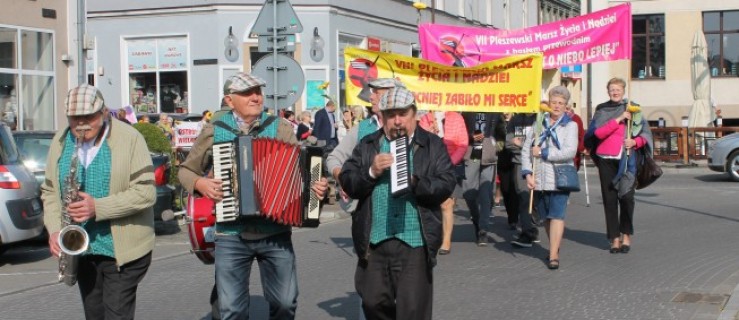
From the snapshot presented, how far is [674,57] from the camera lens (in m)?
38.5

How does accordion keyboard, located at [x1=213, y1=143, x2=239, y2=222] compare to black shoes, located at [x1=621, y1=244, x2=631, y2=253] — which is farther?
black shoes, located at [x1=621, y1=244, x2=631, y2=253]

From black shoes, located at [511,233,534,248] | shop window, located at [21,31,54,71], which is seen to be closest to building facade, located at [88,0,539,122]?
shop window, located at [21,31,54,71]

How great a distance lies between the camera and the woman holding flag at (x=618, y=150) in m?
12.0

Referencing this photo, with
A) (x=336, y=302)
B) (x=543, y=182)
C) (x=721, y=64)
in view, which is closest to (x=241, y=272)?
(x=336, y=302)

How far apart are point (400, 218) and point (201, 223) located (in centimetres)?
180

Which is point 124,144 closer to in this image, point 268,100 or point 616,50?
point 268,100

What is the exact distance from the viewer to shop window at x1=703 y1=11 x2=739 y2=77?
38844 mm

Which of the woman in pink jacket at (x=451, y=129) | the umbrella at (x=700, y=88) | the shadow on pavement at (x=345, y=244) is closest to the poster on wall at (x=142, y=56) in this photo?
the umbrella at (x=700, y=88)

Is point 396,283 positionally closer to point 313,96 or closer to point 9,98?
point 9,98

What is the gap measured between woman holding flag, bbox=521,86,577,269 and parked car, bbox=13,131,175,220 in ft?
17.6

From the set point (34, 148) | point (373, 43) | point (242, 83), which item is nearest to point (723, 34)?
point (373, 43)

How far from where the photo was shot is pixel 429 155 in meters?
6.41

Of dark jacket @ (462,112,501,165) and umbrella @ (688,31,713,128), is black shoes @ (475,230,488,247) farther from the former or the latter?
umbrella @ (688,31,713,128)

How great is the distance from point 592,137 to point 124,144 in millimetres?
7126
